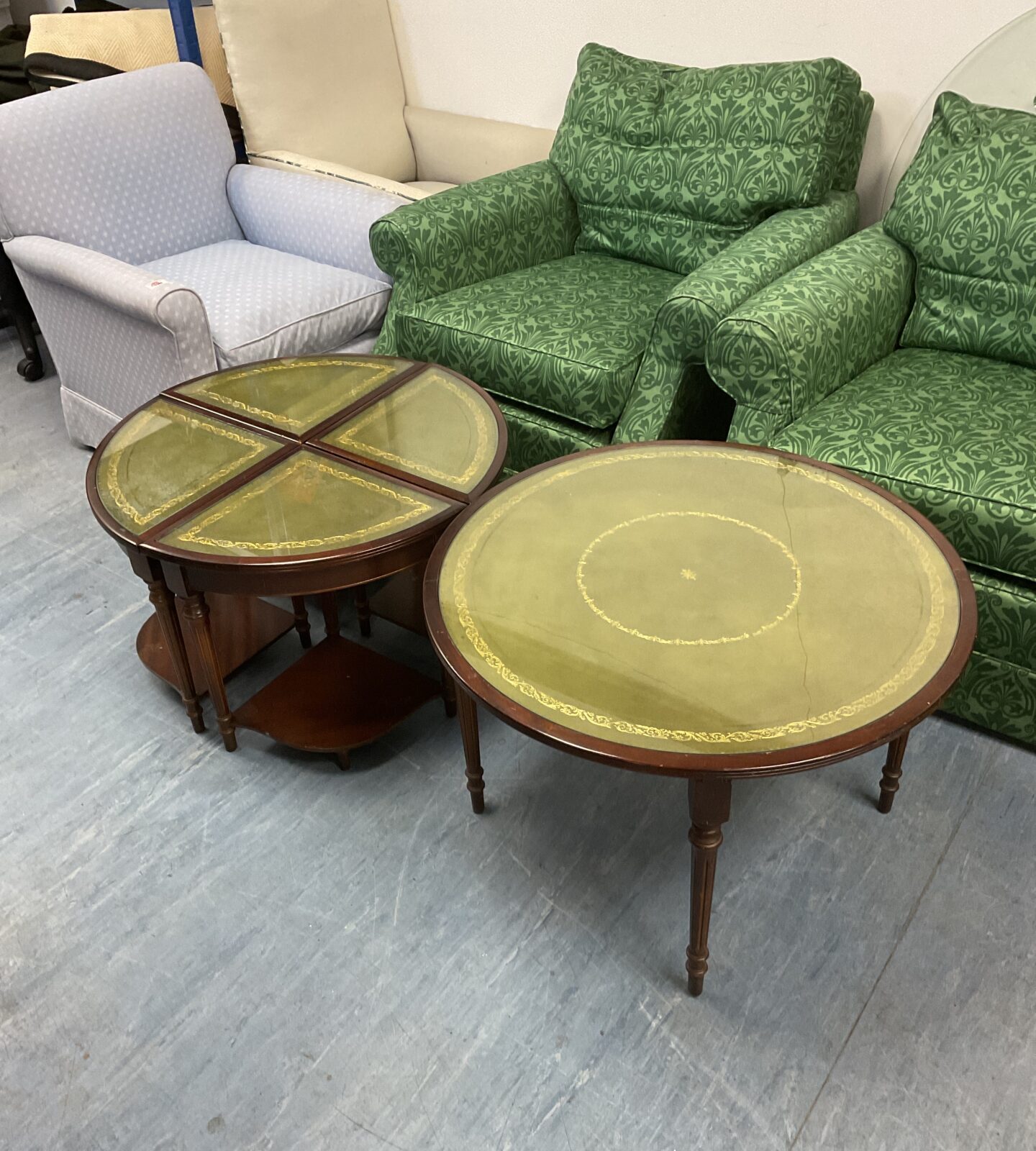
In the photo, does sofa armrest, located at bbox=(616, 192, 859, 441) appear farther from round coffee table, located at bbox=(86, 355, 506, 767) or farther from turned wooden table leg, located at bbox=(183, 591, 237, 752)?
turned wooden table leg, located at bbox=(183, 591, 237, 752)

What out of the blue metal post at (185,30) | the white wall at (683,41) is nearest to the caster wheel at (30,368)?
the blue metal post at (185,30)

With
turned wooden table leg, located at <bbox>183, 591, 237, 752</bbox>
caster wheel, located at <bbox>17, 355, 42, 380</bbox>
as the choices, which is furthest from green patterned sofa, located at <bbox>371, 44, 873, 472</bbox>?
caster wheel, located at <bbox>17, 355, 42, 380</bbox>

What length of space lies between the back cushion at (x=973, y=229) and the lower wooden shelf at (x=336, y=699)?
1223 mm

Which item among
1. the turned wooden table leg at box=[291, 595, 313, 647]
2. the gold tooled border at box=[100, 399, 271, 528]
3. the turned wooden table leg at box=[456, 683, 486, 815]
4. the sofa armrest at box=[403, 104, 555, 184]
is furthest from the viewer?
the sofa armrest at box=[403, 104, 555, 184]

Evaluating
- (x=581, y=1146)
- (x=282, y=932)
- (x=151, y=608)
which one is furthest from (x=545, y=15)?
(x=581, y=1146)

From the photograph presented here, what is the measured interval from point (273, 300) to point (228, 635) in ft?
2.75

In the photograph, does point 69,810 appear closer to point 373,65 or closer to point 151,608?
point 151,608

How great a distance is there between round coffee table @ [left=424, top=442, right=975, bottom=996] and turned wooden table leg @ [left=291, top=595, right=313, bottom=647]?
0.57 m

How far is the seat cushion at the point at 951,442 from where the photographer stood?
64.0 inches

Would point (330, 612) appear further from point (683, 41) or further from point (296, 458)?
point (683, 41)

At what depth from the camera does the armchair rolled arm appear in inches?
92.4

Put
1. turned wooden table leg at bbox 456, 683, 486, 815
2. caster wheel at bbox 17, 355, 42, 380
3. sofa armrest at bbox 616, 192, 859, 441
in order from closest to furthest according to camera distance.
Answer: turned wooden table leg at bbox 456, 683, 486, 815 → sofa armrest at bbox 616, 192, 859, 441 → caster wheel at bbox 17, 355, 42, 380

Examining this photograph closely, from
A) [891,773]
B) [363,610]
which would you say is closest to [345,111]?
[363,610]

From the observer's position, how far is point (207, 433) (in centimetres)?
190
